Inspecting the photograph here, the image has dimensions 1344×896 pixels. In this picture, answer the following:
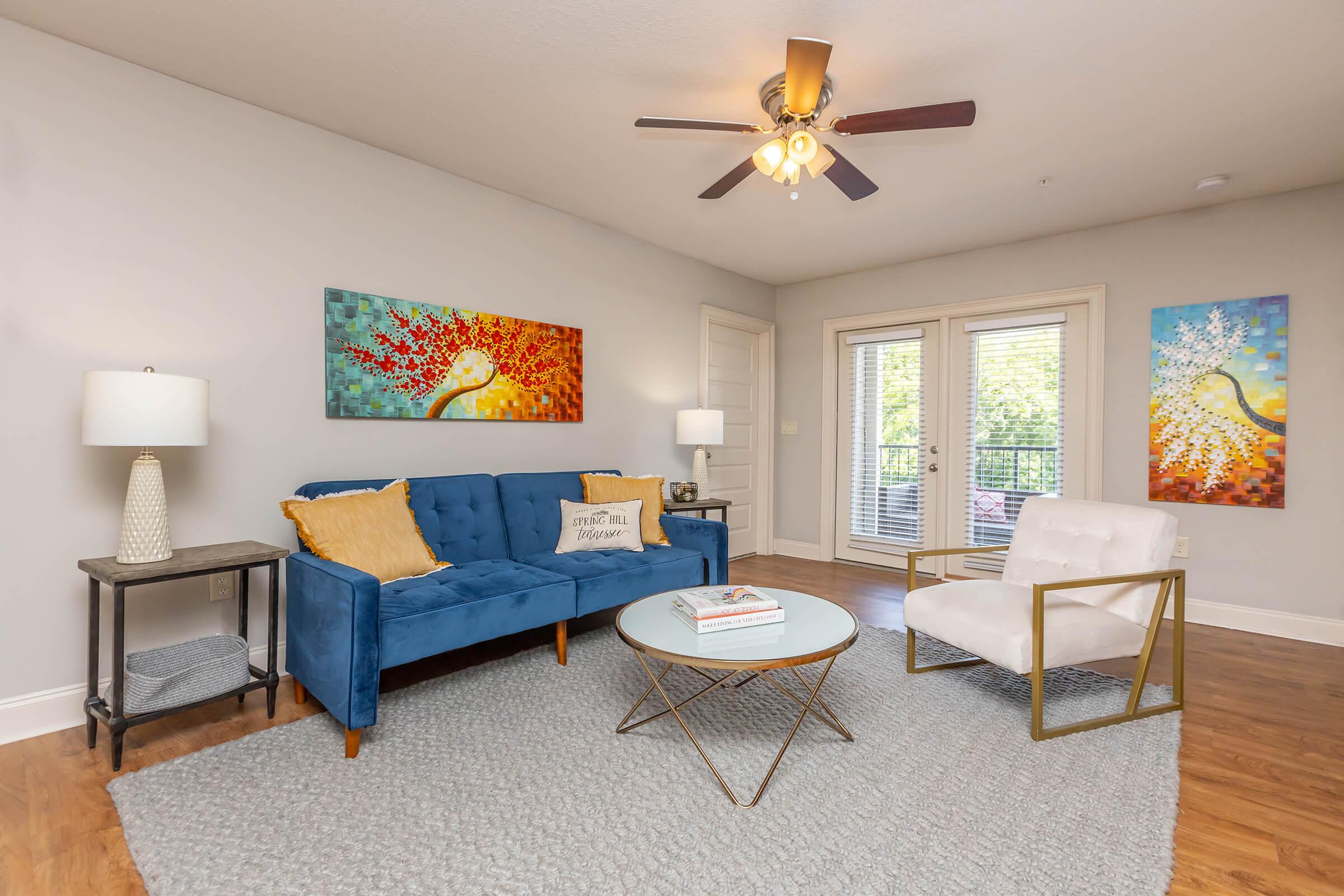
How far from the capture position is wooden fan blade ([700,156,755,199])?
8.15 ft

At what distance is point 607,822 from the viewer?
1.72 metres

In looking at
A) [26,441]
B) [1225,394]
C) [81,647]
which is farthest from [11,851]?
[1225,394]

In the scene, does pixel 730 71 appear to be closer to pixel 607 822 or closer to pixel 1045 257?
pixel 607 822

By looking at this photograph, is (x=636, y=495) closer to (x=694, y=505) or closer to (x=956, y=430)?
(x=694, y=505)

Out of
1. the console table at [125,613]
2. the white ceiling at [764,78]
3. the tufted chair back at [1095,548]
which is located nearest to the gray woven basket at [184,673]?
the console table at [125,613]

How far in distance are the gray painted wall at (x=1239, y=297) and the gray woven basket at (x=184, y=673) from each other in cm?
478

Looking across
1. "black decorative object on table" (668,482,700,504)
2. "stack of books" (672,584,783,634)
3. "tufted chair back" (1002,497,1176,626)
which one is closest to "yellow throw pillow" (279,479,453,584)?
"stack of books" (672,584,783,634)

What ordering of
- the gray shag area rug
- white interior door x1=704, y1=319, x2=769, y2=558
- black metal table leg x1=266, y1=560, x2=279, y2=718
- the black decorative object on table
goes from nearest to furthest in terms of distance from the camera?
the gray shag area rug, black metal table leg x1=266, y1=560, x2=279, y2=718, the black decorative object on table, white interior door x1=704, y1=319, x2=769, y2=558

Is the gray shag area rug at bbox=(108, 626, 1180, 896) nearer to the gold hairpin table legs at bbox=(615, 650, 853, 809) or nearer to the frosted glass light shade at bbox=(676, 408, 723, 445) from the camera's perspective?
the gold hairpin table legs at bbox=(615, 650, 853, 809)

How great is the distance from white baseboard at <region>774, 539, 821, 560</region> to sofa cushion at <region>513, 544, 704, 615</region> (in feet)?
7.43

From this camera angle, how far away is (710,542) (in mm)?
3486

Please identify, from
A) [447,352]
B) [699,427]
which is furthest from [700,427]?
[447,352]

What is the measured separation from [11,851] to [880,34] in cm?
345

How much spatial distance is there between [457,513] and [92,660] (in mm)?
1370
